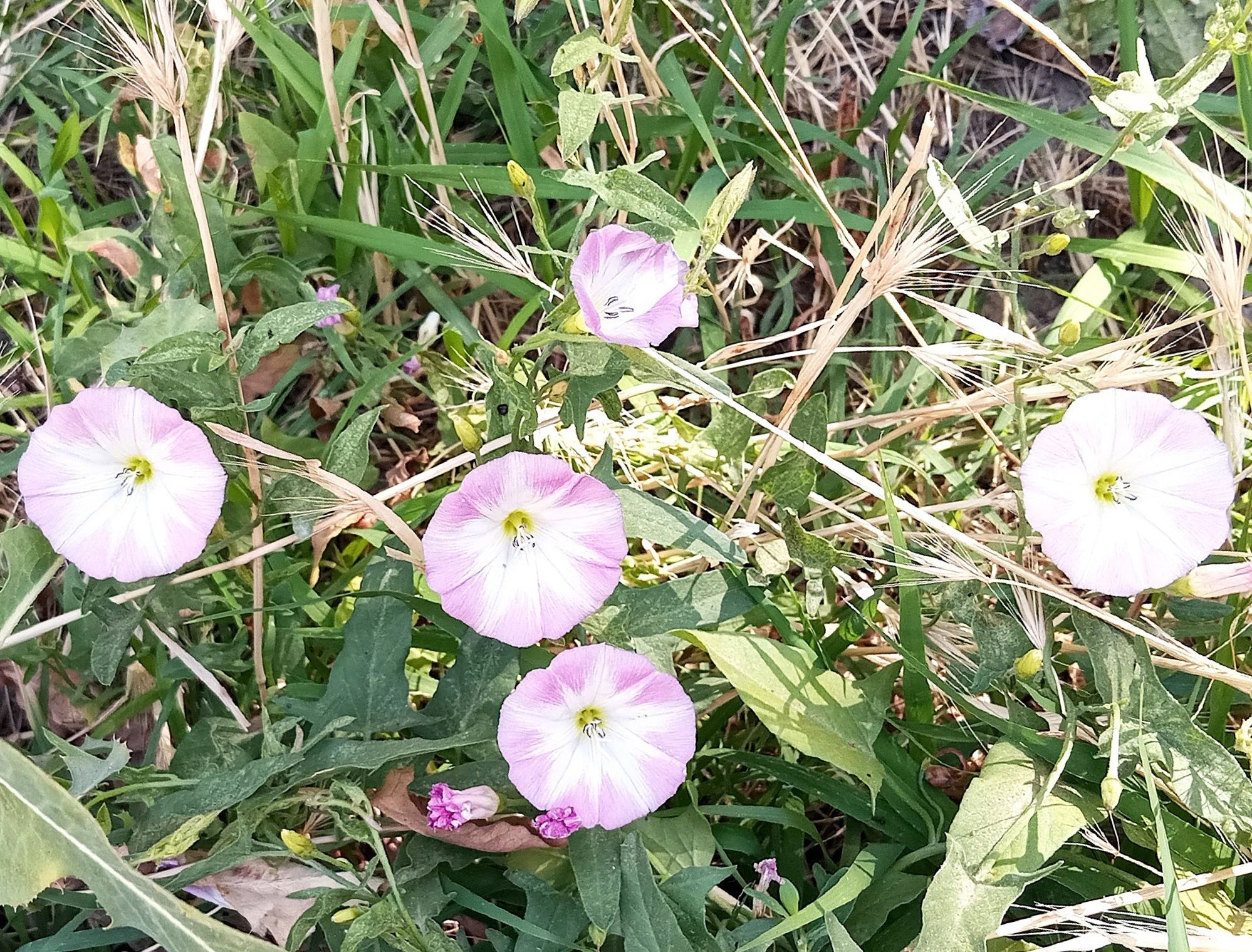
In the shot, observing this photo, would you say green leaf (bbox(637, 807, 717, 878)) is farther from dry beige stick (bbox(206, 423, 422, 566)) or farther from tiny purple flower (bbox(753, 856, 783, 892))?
dry beige stick (bbox(206, 423, 422, 566))

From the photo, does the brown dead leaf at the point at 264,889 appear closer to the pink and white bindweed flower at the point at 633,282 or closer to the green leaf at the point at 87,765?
the green leaf at the point at 87,765

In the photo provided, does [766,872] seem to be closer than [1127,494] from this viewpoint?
No

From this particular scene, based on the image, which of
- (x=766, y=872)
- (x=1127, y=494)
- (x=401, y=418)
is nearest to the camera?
(x=1127, y=494)

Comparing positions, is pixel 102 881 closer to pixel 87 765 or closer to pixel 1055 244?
pixel 87 765

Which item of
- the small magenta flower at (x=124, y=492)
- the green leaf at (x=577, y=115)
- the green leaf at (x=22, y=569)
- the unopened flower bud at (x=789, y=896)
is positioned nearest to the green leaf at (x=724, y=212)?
the green leaf at (x=577, y=115)

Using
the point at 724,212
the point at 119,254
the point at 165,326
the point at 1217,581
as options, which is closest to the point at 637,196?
the point at 724,212

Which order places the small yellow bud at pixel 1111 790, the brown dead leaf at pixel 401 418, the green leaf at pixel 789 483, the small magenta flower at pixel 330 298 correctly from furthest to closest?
the brown dead leaf at pixel 401 418 < the small magenta flower at pixel 330 298 < the green leaf at pixel 789 483 < the small yellow bud at pixel 1111 790

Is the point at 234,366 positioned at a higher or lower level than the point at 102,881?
higher
